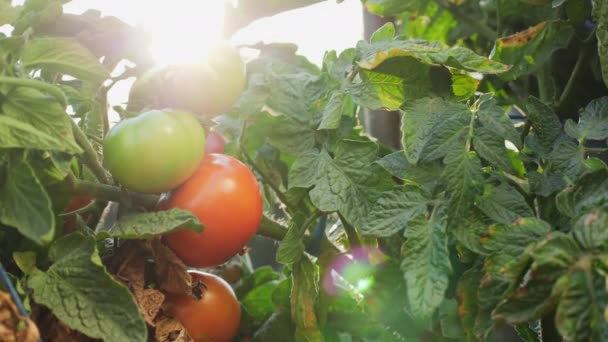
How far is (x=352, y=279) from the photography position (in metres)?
0.70

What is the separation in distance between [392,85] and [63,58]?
11.8 inches

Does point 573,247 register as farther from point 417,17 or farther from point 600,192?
point 417,17

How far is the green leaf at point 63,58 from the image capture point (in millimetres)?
521

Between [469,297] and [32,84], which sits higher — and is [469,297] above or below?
below

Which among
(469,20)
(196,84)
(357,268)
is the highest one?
(196,84)

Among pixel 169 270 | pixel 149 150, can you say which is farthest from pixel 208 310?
pixel 149 150

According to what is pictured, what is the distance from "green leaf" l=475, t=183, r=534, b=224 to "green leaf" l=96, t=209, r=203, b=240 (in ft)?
0.77

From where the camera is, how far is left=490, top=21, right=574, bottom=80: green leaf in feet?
2.17

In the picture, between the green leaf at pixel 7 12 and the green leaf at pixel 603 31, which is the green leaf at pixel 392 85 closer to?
the green leaf at pixel 603 31

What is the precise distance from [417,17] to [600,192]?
595 mm

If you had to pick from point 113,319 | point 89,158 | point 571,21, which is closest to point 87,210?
point 89,158

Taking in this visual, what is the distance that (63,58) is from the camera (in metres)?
0.54

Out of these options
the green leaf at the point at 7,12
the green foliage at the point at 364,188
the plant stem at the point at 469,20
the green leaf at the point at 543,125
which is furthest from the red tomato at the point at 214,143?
the plant stem at the point at 469,20

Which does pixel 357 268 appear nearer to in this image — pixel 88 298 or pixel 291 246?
pixel 291 246
